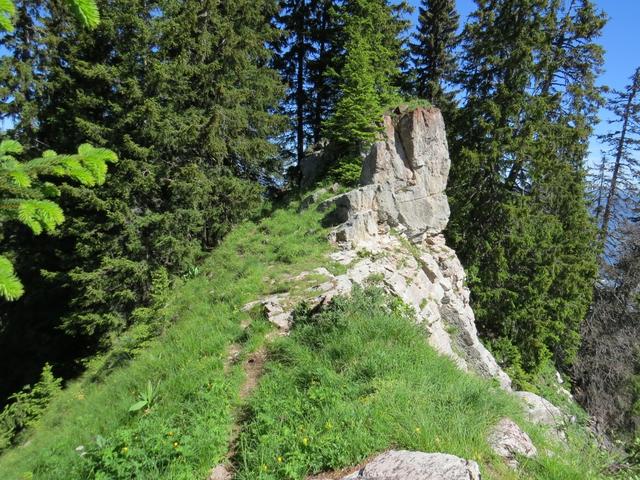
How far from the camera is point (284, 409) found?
448 centimetres

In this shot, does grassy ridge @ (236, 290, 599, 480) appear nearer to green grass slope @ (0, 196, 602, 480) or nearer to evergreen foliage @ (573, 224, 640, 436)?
green grass slope @ (0, 196, 602, 480)

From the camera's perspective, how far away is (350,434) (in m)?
3.81

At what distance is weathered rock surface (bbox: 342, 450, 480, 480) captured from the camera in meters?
3.00

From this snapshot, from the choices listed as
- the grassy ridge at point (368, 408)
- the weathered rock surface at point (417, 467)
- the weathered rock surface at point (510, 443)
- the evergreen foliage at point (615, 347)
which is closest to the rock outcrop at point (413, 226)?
the grassy ridge at point (368, 408)

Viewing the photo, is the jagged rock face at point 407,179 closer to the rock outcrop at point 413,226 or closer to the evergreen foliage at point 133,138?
the rock outcrop at point 413,226

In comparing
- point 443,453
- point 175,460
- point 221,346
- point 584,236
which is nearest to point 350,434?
point 443,453

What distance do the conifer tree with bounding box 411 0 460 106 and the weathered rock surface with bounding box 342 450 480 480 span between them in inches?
764

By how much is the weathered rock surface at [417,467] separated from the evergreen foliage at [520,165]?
1386 cm

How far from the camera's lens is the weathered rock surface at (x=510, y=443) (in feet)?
11.9

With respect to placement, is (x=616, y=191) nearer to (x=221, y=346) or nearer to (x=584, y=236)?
(x=584, y=236)

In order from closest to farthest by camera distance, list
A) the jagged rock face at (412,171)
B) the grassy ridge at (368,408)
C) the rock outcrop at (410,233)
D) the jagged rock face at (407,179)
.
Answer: the grassy ridge at (368,408) < the rock outcrop at (410,233) < the jagged rock face at (407,179) < the jagged rock face at (412,171)

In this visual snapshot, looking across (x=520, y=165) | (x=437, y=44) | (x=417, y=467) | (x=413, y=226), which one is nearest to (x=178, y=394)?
(x=417, y=467)

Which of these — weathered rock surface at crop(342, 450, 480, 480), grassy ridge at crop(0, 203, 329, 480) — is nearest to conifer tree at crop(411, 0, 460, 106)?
grassy ridge at crop(0, 203, 329, 480)

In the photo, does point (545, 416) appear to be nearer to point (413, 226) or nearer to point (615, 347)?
point (413, 226)
